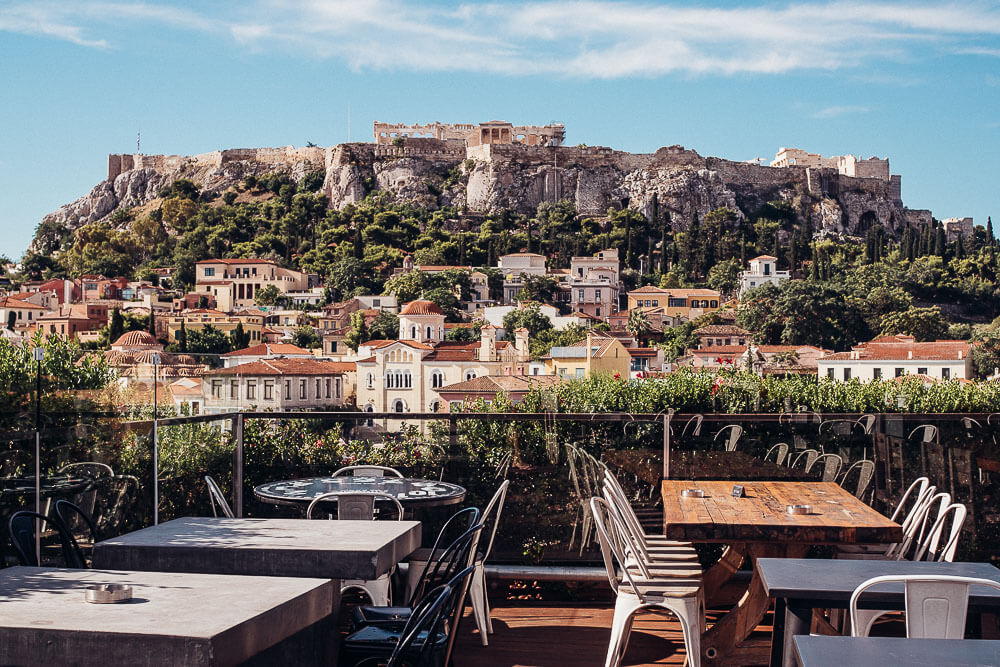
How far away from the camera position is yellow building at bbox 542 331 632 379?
133 ft

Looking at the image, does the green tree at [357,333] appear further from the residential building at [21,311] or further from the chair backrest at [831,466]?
the chair backrest at [831,466]

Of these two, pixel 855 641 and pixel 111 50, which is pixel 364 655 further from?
pixel 111 50

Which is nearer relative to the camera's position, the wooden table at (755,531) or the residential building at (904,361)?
the wooden table at (755,531)

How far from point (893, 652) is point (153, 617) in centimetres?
115

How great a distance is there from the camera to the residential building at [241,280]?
64.6m

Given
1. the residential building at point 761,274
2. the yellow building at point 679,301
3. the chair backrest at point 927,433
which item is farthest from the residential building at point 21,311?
the chair backrest at point 927,433

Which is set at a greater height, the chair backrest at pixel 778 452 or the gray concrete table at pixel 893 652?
the gray concrete table at pixel 893 652

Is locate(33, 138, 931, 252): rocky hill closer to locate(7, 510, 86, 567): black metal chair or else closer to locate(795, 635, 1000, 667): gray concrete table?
locate(7, 510, 86, 567): black metal chair

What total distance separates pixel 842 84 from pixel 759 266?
15.7 m

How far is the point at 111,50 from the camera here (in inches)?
867

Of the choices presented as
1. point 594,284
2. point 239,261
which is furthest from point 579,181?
point 239,261

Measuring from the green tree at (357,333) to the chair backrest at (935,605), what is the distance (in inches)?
2079

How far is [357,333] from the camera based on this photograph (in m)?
55.4

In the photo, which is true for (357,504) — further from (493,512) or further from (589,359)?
(589,359)
